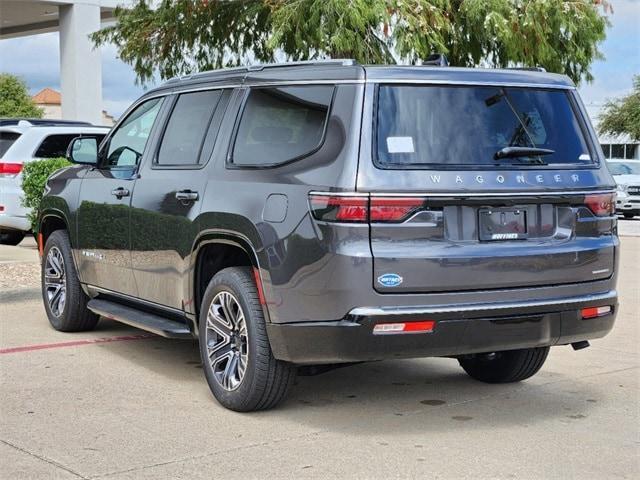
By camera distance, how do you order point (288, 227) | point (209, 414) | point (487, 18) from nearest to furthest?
point (288, 227) → point (209, 414) → point (487, 18)

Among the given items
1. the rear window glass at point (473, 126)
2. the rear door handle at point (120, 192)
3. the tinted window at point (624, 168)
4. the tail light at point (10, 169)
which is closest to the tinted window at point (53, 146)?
the tail light at point (10, 169)

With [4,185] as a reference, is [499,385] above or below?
below

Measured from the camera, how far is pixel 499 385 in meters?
6.82

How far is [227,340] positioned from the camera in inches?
239

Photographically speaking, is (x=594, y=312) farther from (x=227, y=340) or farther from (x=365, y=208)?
(x=227, y=340)

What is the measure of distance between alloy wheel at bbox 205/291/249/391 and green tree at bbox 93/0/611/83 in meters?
9.81

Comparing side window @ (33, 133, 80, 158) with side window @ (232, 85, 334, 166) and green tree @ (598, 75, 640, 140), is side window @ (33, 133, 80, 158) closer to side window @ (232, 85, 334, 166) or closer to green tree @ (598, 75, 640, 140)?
side window @ (232, 85, 334, 166)

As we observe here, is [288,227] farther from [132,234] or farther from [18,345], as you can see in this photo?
[18,345]

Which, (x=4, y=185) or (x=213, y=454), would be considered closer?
(x=213, y=454)

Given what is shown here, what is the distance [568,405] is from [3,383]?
3511 mm

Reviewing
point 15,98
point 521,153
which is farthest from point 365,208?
point 15,98

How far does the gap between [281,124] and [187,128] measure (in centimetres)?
110

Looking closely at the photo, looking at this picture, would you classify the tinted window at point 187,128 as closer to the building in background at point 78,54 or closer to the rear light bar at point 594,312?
the rear light bar at point 594,312

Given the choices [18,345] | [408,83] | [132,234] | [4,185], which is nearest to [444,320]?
[408,83]
